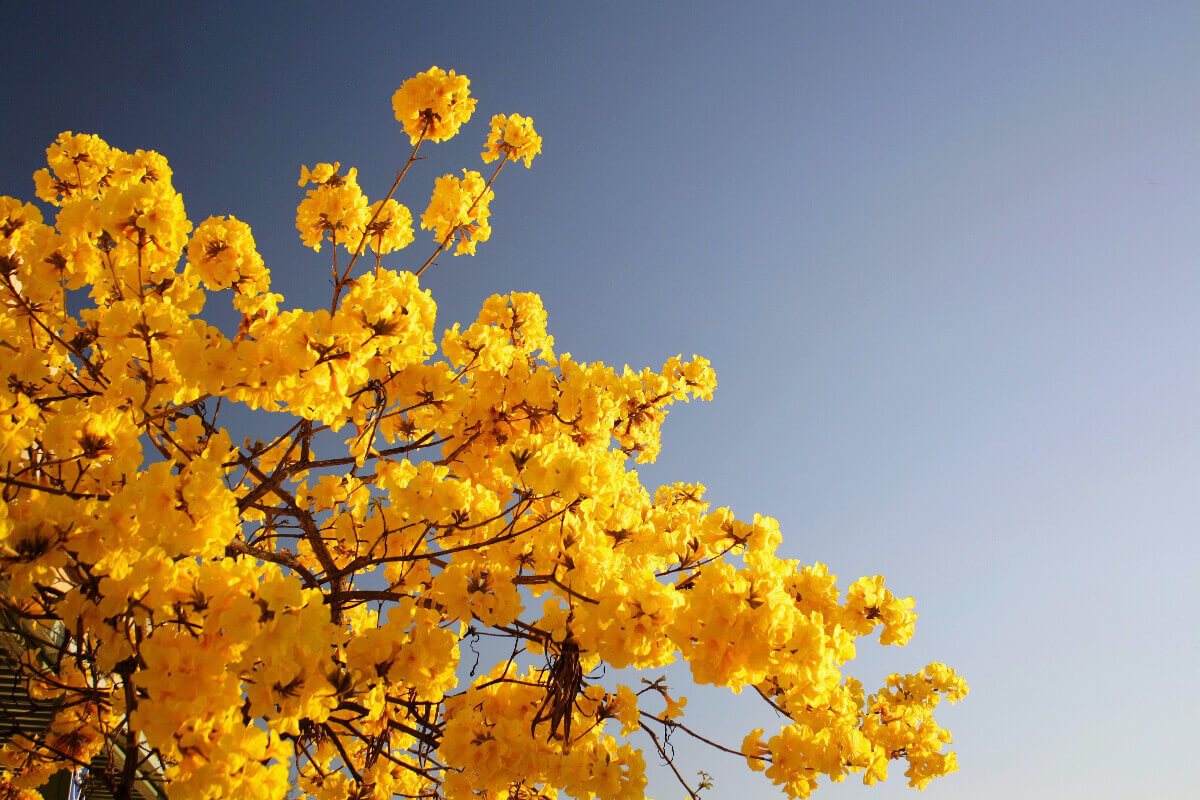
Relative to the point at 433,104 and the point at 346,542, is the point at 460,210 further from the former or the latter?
the point at 346,542

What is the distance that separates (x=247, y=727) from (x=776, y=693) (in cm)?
254

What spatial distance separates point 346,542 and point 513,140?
2.84m

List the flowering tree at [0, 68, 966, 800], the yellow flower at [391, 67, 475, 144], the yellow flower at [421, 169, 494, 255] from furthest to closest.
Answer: the yellow flower at [421, 169, 494, 255]
the yellow flower at [391, 67, 475, 144]
the flowering tree at [0, 68, 966, 800]

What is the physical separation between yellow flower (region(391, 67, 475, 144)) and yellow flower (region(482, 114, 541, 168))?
1.75ft

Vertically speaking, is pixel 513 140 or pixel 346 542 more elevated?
pixel 513 140

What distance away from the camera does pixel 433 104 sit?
3672 millimetres

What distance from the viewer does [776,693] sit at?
11.3ft

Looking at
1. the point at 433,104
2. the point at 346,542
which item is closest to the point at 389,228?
the point at 433,104

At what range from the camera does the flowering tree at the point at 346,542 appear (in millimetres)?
2000

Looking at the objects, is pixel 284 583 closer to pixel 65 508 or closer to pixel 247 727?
pixel 247 727

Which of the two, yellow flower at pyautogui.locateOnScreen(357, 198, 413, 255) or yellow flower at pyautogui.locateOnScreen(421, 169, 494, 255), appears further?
yellow flower at pyautogui.locateOnScreen(421, 169, 494, 255)

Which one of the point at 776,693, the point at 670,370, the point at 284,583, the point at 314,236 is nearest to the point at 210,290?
the point at 314,236

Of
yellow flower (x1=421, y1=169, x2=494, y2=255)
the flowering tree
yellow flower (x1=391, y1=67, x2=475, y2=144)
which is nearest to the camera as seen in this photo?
the flowering tree

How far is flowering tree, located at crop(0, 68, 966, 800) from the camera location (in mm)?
2000
